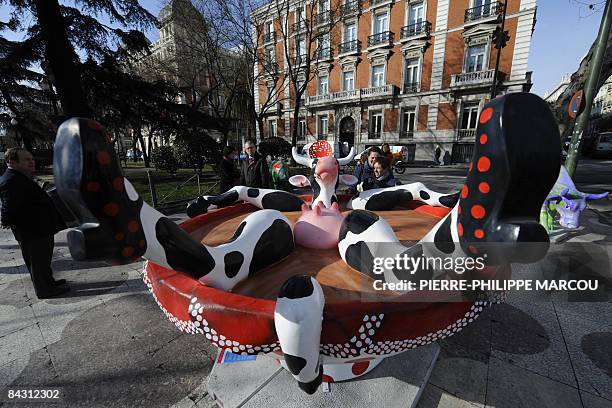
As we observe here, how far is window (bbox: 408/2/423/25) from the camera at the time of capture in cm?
2000

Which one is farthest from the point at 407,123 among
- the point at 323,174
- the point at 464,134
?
the point at 323,174

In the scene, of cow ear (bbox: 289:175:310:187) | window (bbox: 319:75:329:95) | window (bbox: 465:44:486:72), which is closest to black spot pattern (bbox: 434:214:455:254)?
cow ear (bbox: 289:175:310:187)

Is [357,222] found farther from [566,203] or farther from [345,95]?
[345,95]

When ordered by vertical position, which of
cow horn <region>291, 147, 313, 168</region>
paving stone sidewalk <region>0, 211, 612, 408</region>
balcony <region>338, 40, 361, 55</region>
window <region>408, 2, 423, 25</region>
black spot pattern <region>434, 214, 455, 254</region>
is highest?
window <region>408, 2, 423, 25</region>

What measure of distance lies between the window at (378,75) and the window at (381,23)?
260cm

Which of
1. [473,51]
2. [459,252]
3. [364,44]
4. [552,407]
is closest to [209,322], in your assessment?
[459,252]

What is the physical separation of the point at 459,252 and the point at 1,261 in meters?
5.79

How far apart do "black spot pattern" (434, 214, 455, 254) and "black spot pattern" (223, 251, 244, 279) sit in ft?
2.85

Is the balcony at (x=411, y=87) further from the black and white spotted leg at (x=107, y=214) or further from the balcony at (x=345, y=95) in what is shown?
the black and white spotted leg at (x=107, y=214)

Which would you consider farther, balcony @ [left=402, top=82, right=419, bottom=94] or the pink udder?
balcony @ [left=402, top=82, right=419, bottom=94]

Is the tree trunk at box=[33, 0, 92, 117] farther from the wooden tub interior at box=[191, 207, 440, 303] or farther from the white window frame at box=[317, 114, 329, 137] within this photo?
the white window frame at box=[317, 114, 329, 137]

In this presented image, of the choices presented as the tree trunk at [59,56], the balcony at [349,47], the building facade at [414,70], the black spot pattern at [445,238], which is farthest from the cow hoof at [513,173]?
the balcony at [349,47]

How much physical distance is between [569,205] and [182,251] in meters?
5.14

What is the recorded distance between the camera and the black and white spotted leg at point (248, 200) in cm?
250
